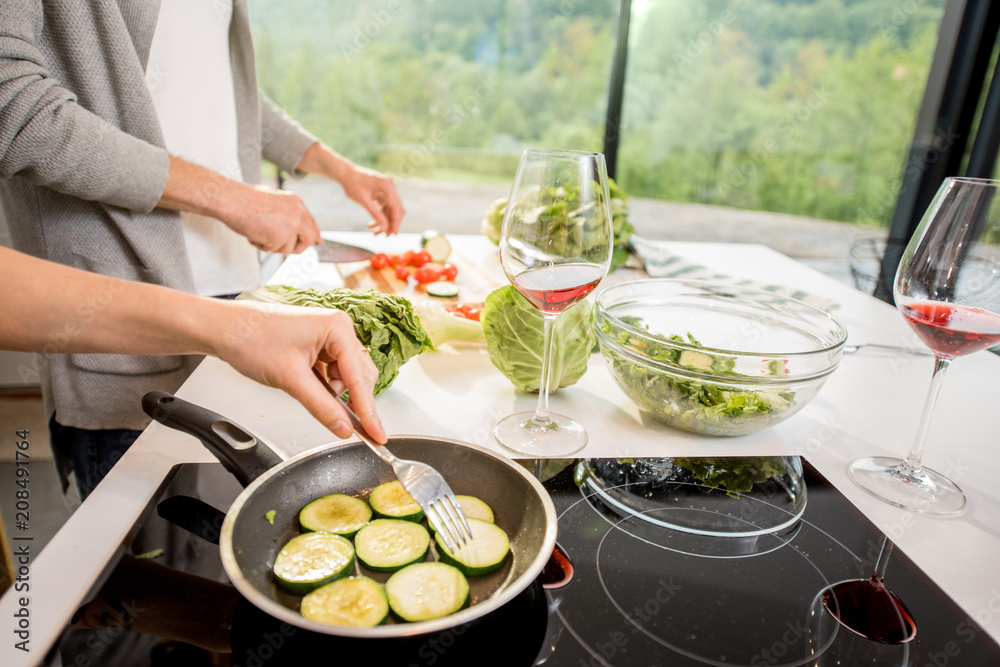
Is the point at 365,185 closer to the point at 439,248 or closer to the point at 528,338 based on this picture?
the point at 439,248

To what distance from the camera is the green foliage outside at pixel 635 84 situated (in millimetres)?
3412

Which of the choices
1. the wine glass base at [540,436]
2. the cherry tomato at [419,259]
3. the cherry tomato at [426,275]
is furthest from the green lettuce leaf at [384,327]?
the cherry tomato at [419,259]

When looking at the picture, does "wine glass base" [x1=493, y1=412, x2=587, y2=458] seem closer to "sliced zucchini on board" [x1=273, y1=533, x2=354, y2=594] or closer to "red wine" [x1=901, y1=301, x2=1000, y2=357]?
"sliced zucchini on board" [x1=273, y1=533, x2=354, y2=594]

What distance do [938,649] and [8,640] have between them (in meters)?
0.80

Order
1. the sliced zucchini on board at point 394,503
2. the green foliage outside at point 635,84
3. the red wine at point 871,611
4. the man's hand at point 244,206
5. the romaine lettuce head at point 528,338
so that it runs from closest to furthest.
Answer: the red wine at point 871,611 → the sliced zucchini on board at point 394,503 → the romaine lettuce head at point 528,338 → the man's hand at point 244,206 → the green foliage outside at point 635,84

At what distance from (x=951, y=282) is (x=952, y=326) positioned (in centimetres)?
5

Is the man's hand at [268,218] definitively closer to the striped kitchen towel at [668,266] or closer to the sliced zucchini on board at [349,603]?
the sliced zucchini on board at [349,603]

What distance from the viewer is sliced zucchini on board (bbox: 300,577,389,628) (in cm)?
54

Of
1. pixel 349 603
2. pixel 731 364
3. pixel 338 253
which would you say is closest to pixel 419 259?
pixel 338 253

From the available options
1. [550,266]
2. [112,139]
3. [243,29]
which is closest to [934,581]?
[550,266]

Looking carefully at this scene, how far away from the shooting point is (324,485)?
2.37 ft

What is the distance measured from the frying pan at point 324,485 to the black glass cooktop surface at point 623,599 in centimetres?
4

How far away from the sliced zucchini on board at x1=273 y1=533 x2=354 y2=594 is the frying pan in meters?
0.02

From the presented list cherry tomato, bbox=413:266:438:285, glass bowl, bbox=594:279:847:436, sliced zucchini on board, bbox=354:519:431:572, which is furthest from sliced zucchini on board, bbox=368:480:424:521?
cherry tomato, bbox=413:266:438:285
